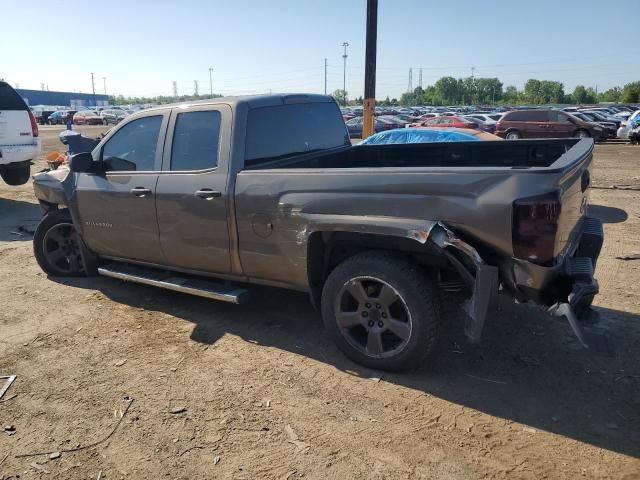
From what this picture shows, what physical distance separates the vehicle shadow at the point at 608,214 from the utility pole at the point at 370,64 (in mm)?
4851

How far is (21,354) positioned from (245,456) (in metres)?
2.29

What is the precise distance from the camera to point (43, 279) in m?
5.68

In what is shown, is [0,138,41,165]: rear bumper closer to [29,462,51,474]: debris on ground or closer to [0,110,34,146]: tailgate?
[0,110,34,146]: tailgate

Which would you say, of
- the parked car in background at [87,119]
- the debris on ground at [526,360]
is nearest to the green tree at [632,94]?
the parked car in background at [87,119]

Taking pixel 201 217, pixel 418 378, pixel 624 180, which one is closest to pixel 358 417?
pixel 418 378

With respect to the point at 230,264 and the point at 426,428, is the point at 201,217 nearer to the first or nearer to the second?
the point at 230,264

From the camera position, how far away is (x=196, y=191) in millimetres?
4051

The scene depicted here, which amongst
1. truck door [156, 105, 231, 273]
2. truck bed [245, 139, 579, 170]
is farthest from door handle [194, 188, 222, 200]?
truck bed [245, 139, 579, 170]

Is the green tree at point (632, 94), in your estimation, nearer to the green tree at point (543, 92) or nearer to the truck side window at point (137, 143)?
the green tree at point (543, 92)

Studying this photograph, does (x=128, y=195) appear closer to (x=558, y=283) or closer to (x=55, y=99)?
(x=558, y=283)

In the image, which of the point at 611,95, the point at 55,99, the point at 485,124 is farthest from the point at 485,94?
the point at 485,124

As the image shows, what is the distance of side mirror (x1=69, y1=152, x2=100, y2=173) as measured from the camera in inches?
181

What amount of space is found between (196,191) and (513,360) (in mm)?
2691

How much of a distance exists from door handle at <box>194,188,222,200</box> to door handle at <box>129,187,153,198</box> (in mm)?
591
